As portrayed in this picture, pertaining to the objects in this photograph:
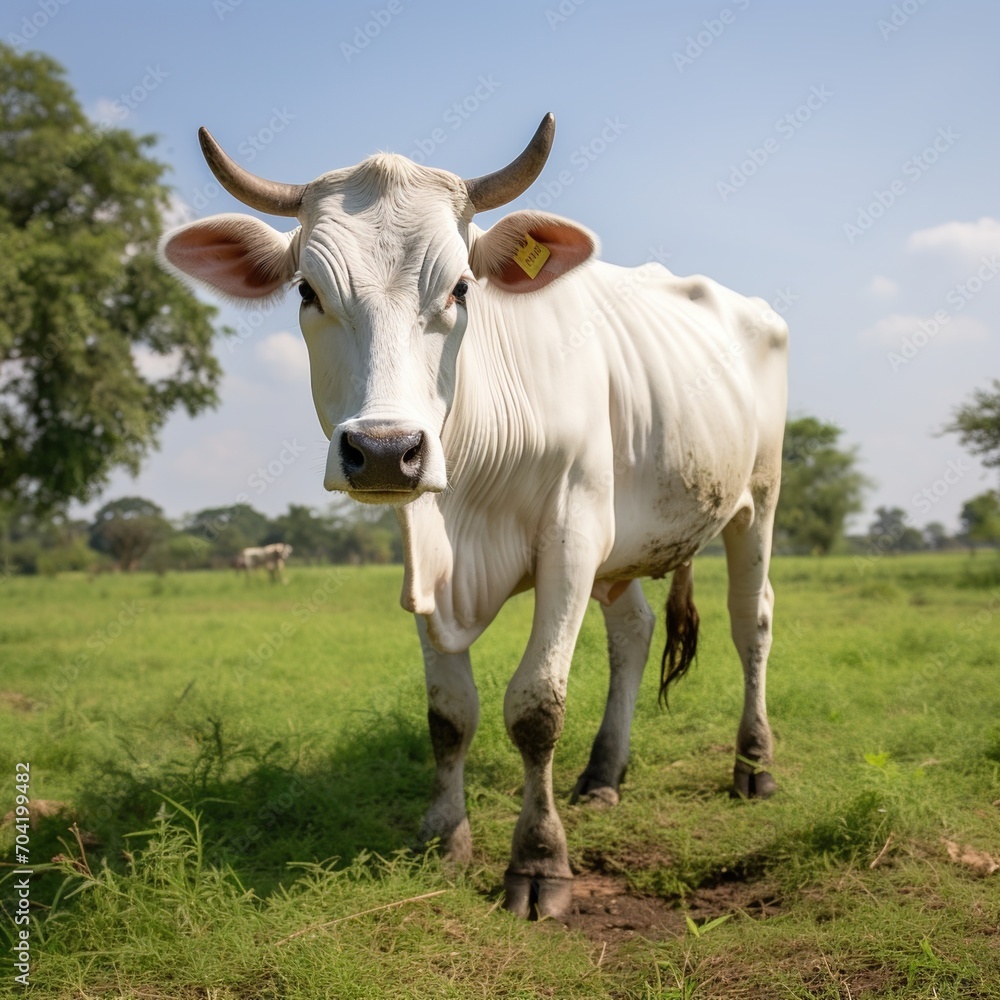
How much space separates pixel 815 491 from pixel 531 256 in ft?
151

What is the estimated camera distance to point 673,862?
4043 mm

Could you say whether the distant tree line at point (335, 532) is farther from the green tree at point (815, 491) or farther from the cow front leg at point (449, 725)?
the cow front leg at point (449, 725)

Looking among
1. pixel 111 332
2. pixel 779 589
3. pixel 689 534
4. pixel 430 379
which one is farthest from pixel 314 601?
pixel 430 379

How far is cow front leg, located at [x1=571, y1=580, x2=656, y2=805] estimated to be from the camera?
4883mm

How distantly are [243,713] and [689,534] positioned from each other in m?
3.39

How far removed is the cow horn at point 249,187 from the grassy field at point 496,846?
7.04ft

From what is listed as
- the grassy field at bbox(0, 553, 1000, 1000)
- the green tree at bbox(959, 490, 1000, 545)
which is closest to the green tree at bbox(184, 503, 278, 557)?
the grassy field at bbox(0, 553, 1000, 1000)

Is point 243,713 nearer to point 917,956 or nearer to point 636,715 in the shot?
point 636,715

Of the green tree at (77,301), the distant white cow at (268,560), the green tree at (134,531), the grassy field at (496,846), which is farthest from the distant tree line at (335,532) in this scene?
the grassy field at (496,846)

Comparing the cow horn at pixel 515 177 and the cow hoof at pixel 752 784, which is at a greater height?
the cow horn at pixel 515 177

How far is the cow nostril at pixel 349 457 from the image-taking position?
2852 mm

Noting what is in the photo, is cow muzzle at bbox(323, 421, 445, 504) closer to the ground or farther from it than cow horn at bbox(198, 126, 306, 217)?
closer to the ground

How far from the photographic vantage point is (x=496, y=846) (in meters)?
4.16

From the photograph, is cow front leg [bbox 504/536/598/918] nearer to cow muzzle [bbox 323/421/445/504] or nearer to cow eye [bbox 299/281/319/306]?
A: cow muzzle [bbox 323/421/445/504]
